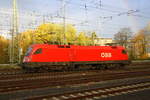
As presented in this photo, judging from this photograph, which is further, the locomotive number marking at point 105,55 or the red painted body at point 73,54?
the locomotive number marking at point 105,55

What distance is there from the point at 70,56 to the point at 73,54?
19.1 inches

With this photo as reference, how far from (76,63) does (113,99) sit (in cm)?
1505

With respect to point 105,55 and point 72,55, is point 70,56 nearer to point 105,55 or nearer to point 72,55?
point 72,55

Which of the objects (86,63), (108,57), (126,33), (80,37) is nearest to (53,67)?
(86,63)

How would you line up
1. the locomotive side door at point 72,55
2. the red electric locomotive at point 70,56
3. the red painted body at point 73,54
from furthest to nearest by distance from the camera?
the locomotive side door at point 72,55 → the red painted body at point 73,54 → the red electric locomotive at point 70,56

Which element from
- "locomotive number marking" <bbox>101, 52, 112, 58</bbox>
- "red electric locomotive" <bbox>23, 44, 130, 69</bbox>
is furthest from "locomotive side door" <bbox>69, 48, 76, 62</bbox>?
"locomotive number marking" <bbox>101, 52, 112, 58</bbox>

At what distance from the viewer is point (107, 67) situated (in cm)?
2719

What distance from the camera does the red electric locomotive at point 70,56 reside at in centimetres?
2202

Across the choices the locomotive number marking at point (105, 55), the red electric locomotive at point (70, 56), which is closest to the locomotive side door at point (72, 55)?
the red electric locomotive at point (70, 56)

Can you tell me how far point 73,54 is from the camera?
956 inches

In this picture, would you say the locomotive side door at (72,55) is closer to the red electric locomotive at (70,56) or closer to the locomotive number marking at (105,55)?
the red electric locomotive at (70,56)

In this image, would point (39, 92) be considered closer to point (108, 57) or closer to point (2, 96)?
point (2, 96)

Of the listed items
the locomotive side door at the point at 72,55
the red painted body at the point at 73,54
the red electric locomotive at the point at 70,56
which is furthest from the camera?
the locomotive side door at the point at 72,55

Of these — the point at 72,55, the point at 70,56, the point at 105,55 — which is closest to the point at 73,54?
the point at 72,55
